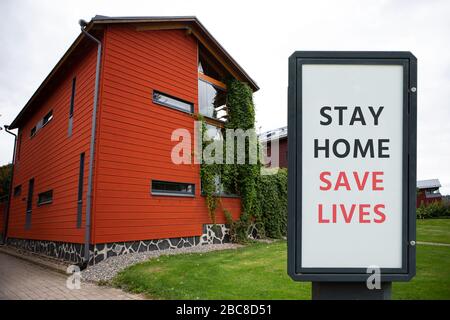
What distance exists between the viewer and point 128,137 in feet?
34.1

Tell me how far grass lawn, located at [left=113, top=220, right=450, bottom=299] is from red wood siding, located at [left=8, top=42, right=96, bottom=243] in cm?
371

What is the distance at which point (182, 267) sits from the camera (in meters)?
7.52

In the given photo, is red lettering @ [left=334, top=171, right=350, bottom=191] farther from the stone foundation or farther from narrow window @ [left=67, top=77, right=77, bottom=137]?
narrow window @ [left=67, top=77, right=77, bottom=137]

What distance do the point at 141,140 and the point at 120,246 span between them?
3.22 metres

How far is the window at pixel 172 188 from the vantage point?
11.0 meters

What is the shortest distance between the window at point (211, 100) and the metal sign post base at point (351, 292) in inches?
458

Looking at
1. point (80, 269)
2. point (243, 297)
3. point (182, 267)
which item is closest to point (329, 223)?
point (243, 297)

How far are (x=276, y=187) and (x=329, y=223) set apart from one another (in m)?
13.8

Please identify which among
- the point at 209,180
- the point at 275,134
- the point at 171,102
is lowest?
the point at 209,180

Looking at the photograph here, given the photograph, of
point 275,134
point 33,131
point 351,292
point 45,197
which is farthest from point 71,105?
point 275,134

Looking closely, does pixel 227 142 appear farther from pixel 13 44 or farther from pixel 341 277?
pixel 341 277

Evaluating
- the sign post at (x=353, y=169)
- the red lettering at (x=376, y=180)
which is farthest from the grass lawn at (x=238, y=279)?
the red lettering at (x=376, y=180)

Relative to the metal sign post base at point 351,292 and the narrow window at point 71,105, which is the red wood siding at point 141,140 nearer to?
Answer: the narrow window at point 71,105

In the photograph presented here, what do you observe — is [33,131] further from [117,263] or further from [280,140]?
[280,140]
